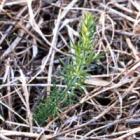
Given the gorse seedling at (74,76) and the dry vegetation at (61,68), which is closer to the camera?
the gorse seedling at (74,76)

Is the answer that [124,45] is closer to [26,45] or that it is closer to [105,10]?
[105,10]

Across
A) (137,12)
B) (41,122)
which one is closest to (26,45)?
(41,122)

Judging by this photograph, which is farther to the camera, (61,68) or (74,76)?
(61,68)

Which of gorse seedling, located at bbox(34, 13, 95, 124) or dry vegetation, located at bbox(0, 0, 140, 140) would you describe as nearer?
gorse seedling, located at bbox(34, 13, 95, 124)
